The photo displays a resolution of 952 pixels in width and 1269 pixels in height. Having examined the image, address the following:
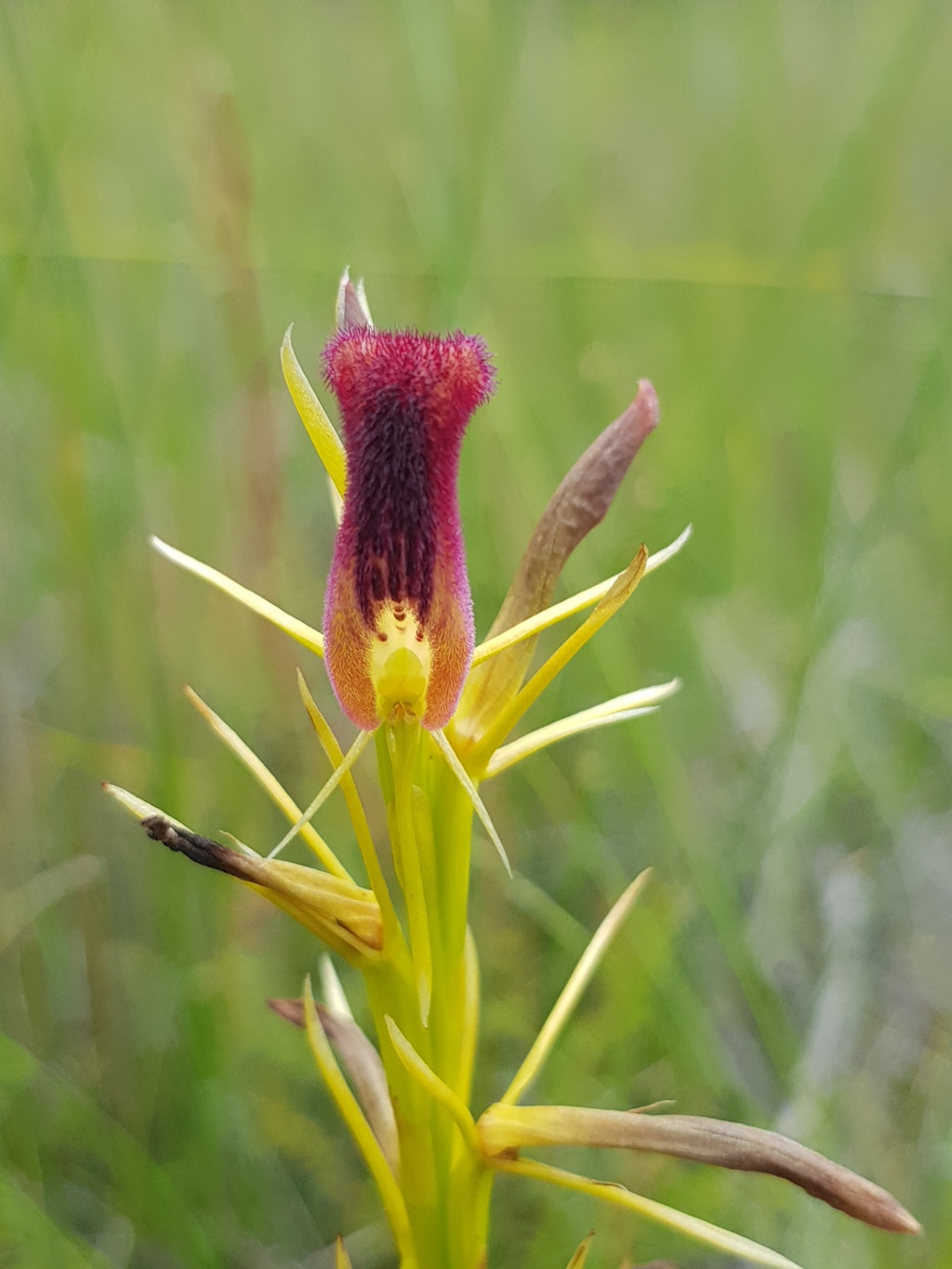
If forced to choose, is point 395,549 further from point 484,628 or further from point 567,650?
point 484,628

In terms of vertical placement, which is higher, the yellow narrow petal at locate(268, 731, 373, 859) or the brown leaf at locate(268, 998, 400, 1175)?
the yellow narrow petal at locate(268, 731, 373, 859)

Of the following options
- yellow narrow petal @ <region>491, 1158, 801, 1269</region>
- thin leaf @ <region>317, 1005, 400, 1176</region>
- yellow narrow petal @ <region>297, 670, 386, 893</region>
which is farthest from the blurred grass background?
yellow narrow petal @ <region>297, 670, 386, 893</region>

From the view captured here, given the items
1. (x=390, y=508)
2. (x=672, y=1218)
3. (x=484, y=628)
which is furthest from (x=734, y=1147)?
(x=484, y=628)

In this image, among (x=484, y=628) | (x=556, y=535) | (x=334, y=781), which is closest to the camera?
(x=334, y=781)

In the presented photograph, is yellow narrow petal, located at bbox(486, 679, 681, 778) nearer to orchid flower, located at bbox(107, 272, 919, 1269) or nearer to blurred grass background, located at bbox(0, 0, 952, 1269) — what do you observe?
orchid flower, located at bbox(107, 272, 919, 1269)

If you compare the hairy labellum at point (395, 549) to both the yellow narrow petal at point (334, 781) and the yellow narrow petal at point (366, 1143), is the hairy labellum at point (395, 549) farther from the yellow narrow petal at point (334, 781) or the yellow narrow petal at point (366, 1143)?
the yellow narrow petal at point (366, 1143)

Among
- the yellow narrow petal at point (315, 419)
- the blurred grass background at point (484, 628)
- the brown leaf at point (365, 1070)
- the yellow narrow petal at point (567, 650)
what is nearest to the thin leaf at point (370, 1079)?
the brown leaf at point (365, 1070)

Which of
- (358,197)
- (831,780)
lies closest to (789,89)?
(358,197)
